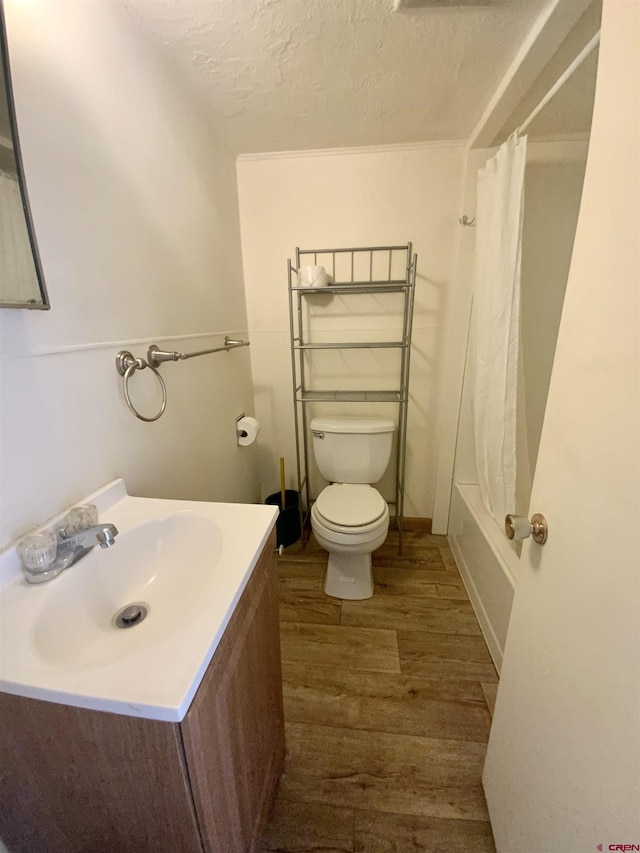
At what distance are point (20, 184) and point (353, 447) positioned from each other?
1.60 metres

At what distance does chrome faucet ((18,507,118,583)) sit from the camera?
26.1 inches

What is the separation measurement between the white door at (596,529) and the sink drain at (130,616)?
85 centimetres

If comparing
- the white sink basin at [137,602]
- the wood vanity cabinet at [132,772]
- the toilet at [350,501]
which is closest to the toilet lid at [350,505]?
the toilet at [350,501]

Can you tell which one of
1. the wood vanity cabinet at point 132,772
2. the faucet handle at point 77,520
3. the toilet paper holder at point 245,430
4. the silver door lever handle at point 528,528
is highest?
the faucet handle at point 77,520

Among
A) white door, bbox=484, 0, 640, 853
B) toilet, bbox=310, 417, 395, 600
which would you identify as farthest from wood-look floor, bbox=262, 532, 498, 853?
white door, bbox=484, 0, 640, 853

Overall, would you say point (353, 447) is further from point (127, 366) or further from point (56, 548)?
point (56, 548)

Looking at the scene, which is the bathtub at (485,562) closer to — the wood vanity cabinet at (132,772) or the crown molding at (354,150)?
the wood vanity cabinet at (132,772)

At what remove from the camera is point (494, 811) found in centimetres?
93

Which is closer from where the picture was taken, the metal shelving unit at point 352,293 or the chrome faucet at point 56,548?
the chrome faucet at point 56,548

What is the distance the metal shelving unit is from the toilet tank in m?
0.12

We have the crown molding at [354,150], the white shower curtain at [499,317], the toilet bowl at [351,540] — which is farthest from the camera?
the crown molding at [354,150]

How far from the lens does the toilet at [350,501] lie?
1604 millimetres

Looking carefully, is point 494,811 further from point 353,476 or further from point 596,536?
point 353,476

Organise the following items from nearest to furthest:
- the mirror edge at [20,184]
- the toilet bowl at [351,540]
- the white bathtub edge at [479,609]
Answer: the mirror edge at [20,184] < the white bathtub edge at [479,609] < the toilet bowl at [351,540]
